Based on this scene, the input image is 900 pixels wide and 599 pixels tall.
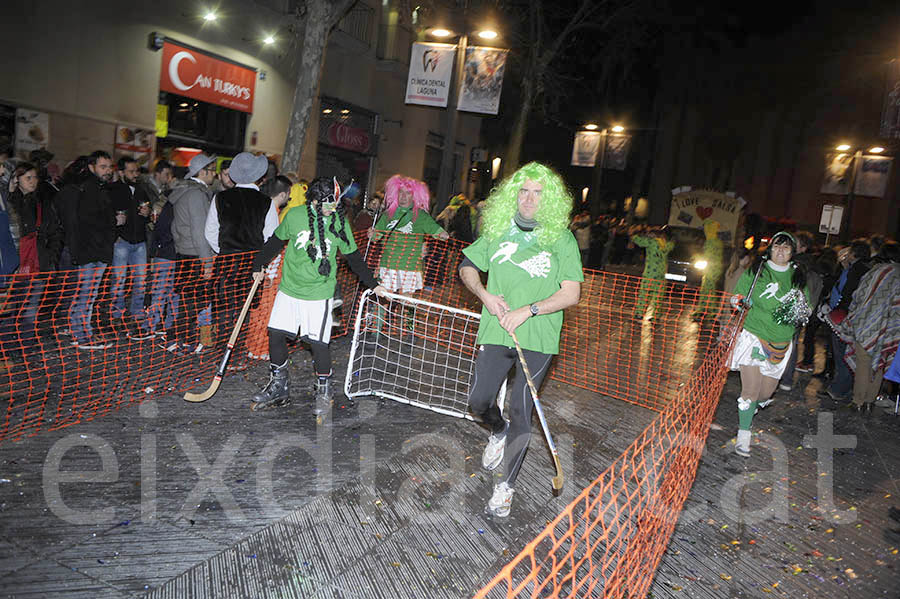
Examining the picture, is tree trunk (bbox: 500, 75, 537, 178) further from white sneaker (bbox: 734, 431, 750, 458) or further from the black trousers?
the black trousers

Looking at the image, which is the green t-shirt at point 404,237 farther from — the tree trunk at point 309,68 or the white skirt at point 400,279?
the tree trunk at point 309,68

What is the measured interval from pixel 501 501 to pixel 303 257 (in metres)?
2.43

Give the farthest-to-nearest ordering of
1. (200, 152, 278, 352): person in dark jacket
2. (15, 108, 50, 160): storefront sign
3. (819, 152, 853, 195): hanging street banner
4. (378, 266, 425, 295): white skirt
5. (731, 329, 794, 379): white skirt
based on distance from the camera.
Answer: (819, 152, 853, 195): hanging street banner → (15, 108, 50, 160): storefront sign → (378, 266, 425, 295): white skirt → (200, 152, 278, 352): person in dark jacket → (731, 329, 794, 379): white skirt

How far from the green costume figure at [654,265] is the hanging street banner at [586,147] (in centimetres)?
1630

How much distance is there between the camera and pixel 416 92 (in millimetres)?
13391

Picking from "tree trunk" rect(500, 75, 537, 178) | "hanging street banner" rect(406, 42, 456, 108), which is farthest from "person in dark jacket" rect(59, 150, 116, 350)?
"tree trunk" rect(500, 75, 537, 178)

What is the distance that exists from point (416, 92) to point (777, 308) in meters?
9.94

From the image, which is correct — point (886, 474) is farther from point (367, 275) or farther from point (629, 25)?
point (629, 25)

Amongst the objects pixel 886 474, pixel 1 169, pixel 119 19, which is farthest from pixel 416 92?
pixel 886 474

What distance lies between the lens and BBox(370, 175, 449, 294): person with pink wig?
25.6ft

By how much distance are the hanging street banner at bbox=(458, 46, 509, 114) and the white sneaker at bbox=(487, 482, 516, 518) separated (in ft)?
35.0

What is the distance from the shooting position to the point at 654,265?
11289 millimetres

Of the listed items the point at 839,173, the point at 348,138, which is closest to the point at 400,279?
the point at 348,138

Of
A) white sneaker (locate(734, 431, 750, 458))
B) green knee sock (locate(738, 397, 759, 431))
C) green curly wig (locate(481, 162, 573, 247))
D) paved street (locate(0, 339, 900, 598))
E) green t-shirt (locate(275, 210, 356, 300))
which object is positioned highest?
green curly wig (locate(481, 162, 573, 247))
